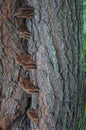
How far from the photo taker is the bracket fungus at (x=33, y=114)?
194cm

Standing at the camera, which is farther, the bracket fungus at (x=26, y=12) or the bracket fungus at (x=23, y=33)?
the bracket fungus at (x=23, y=33)

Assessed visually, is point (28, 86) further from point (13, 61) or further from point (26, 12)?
point (26, 12)

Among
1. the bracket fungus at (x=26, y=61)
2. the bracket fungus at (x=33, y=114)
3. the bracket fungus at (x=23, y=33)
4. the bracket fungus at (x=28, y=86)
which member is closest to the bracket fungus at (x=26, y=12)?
the bracket fungus at (x=23, y=33)

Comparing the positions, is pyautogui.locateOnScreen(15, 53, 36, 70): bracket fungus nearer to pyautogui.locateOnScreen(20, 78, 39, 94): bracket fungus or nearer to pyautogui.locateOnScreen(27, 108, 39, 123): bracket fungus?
pyautogui.locateOnScreen(20, 78, 39, 94): bracket fungus

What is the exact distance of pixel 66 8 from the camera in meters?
1.69

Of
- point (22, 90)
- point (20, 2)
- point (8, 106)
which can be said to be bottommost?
point (8, 106)

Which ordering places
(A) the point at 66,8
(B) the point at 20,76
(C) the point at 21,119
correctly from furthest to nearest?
(C) the point at 21,119
(B) the point at 20,76
(A) the point at 66,8

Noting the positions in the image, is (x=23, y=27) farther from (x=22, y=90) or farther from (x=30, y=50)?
(x=22, y=90)

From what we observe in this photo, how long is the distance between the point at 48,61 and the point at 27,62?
6.4 inches

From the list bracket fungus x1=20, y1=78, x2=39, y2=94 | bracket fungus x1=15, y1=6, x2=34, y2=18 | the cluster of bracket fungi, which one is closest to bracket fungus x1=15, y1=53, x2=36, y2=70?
the cluster of bracket fungi

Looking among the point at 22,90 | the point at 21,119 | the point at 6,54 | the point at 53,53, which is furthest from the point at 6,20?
the point at 21,119

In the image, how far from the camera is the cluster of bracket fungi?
167 cm

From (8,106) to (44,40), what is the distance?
0.70 metres

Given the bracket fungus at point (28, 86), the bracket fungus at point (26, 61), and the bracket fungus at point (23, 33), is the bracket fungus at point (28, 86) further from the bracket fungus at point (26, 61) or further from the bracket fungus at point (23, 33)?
the bracket fungus at point (23, 33)
